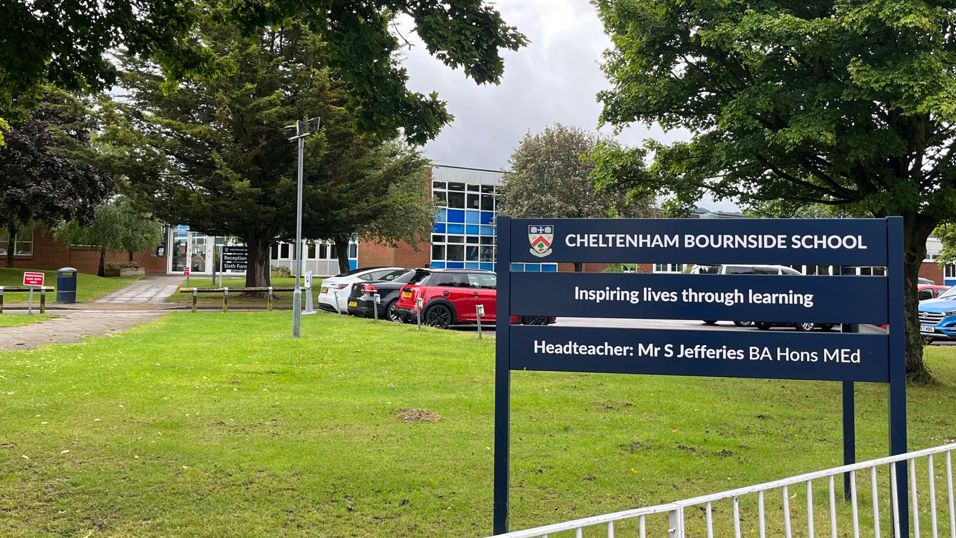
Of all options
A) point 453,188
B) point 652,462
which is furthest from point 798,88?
point 453,188

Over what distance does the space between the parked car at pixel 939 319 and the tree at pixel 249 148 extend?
1699cm

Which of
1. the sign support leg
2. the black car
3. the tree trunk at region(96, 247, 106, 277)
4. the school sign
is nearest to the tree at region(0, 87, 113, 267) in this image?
the black car

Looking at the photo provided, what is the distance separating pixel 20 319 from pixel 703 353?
57.7ft

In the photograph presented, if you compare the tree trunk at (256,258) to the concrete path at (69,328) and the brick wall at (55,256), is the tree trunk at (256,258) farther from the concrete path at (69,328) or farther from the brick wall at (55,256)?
the brick wall at (55,256)

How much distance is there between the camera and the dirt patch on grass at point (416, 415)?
22.3 feet

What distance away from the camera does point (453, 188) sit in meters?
53.8

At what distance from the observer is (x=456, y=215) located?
53.8 m

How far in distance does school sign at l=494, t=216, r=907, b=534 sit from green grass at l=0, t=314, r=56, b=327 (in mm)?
15071

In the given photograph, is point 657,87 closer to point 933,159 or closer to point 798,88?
point 798,88

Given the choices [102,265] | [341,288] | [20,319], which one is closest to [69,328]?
[20,319]

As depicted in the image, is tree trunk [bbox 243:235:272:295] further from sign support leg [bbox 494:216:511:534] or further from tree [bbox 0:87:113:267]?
sign support leg [bbox 494:216:511:534]

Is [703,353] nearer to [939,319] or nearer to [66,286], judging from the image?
[939,319]

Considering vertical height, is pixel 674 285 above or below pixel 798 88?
below

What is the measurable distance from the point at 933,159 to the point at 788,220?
23.3 ft
